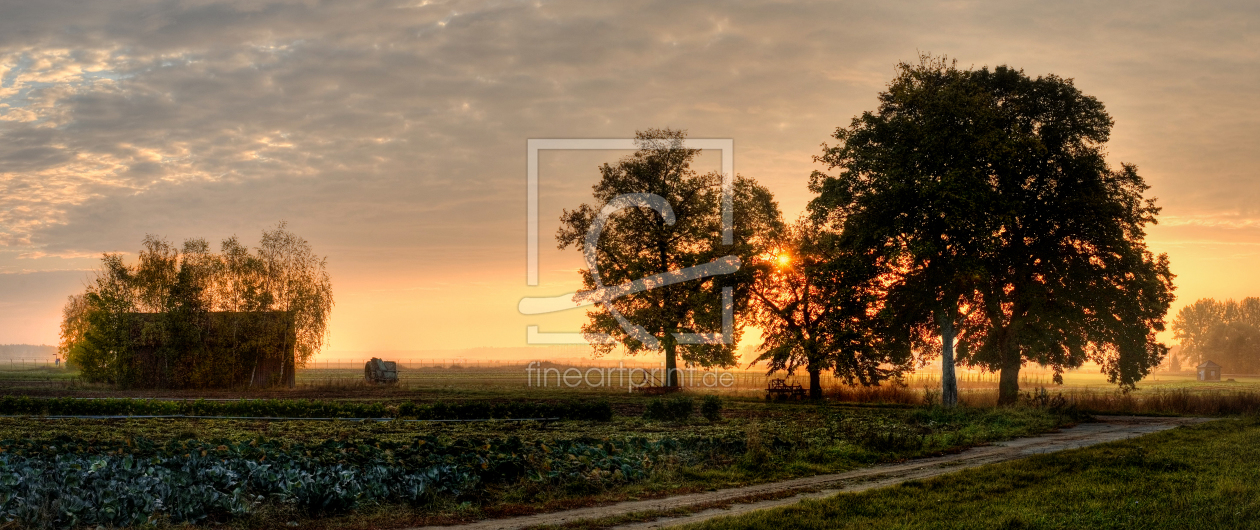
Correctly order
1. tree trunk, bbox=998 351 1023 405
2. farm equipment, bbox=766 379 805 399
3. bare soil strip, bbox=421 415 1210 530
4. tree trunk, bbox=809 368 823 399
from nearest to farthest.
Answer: bare soil strip, bbox=421 415 1210 530
tree trunk, bbox=998 351 1023 405
farm equipment, bbox=766 379 805 399
tree trunk, bbox=809 368 823 399

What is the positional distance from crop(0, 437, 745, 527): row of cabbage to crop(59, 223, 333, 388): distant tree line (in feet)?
155

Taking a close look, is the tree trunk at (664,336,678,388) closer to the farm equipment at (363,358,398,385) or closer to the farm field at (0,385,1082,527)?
the farm equipment at (363,358,398,385)

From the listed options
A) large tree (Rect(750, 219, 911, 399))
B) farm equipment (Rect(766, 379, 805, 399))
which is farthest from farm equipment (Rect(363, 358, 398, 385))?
farm equipment (Rect(766, 379, 805, 399))

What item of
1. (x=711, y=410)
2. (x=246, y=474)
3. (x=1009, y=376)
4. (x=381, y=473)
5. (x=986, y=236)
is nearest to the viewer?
(x=246, y=474)

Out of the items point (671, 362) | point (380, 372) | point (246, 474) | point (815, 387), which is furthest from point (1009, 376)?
point (380, 372)

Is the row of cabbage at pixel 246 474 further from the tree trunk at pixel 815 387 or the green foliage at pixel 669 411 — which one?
the tree trunk at pixel 815 387

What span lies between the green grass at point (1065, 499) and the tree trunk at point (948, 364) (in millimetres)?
17308

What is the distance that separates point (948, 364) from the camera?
36406 millimetres

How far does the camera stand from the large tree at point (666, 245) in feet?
162

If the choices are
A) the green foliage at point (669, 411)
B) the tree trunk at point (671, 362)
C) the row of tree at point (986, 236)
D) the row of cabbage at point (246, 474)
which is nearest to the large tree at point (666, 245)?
the tree trunk at point (671, 362)

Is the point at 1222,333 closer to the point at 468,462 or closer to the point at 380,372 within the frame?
the point at 380,372

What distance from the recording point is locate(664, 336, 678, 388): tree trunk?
49.7 m

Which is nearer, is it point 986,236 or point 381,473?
point 381,473

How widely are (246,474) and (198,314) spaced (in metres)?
52.6
